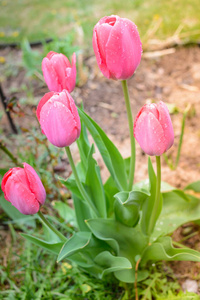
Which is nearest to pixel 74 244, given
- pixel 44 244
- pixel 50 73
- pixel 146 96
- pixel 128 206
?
pixel 44 244

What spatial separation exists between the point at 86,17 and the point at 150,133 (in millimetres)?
2821

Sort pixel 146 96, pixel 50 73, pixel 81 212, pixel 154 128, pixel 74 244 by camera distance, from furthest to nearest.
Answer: pixel 146 96
pixel 81 212
pixel 74 244
pixel 50 73
pixel 154 128

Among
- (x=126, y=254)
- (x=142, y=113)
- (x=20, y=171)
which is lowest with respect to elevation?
(x=126, y=254)

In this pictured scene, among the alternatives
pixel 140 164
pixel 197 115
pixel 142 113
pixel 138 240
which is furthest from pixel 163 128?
pixel 197 115

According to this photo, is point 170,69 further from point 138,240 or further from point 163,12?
point 138,240

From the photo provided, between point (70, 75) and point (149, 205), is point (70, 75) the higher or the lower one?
the higher one

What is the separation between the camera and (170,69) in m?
2.76

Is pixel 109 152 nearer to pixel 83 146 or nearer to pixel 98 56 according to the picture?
pixel 83 146

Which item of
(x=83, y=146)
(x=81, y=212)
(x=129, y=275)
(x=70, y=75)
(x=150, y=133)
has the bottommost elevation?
(x=129, y=275)

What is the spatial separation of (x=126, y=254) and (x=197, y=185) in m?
0.40

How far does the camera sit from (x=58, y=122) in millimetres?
919

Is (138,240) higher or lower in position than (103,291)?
higher

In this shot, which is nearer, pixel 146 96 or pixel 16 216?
pixel 16 216

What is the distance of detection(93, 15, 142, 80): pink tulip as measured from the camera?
36.0 inches
